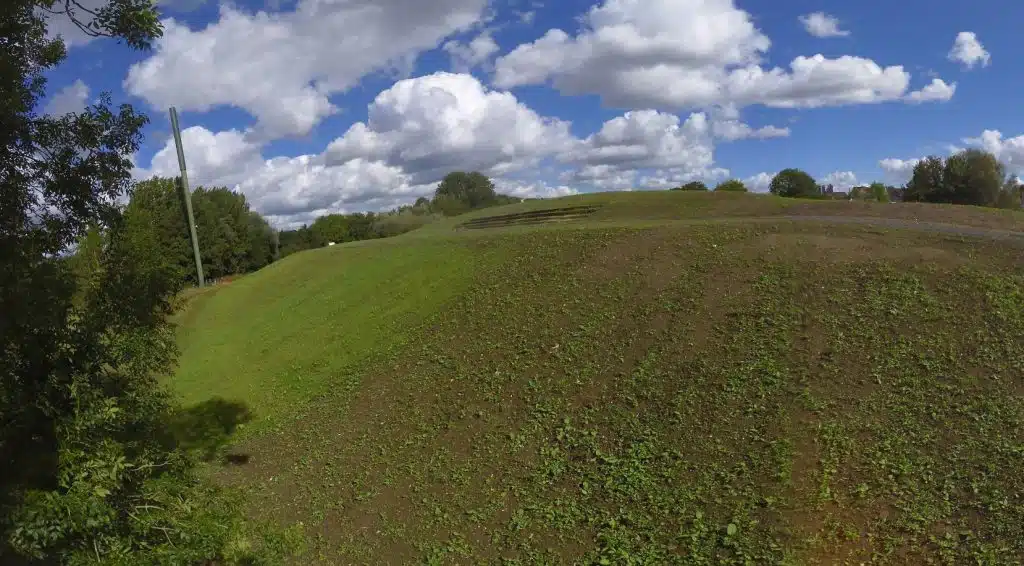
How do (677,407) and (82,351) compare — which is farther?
(677,407)

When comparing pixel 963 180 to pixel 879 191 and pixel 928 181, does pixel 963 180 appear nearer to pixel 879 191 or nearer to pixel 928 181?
pixel 928 181

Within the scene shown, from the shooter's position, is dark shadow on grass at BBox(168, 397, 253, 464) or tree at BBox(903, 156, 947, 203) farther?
tree at BBox(903, 156, 947, 203)

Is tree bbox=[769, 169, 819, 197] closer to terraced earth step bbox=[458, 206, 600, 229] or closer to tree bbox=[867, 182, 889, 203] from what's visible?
tree bbox=[867, 182, 889, 203]

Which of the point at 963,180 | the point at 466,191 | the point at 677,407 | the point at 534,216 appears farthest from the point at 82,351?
the point at 466,191

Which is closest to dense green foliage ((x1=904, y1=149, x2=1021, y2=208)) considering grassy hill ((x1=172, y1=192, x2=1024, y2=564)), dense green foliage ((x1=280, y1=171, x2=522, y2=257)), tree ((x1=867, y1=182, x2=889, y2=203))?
tree ((x1=867, y1=182, x2=889, y2=203))

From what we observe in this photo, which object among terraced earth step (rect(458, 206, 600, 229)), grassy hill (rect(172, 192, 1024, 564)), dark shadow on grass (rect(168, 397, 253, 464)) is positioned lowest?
dark shadow on grass (rect(168, 397, 253, 464))

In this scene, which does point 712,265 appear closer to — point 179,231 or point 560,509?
point 560,509
